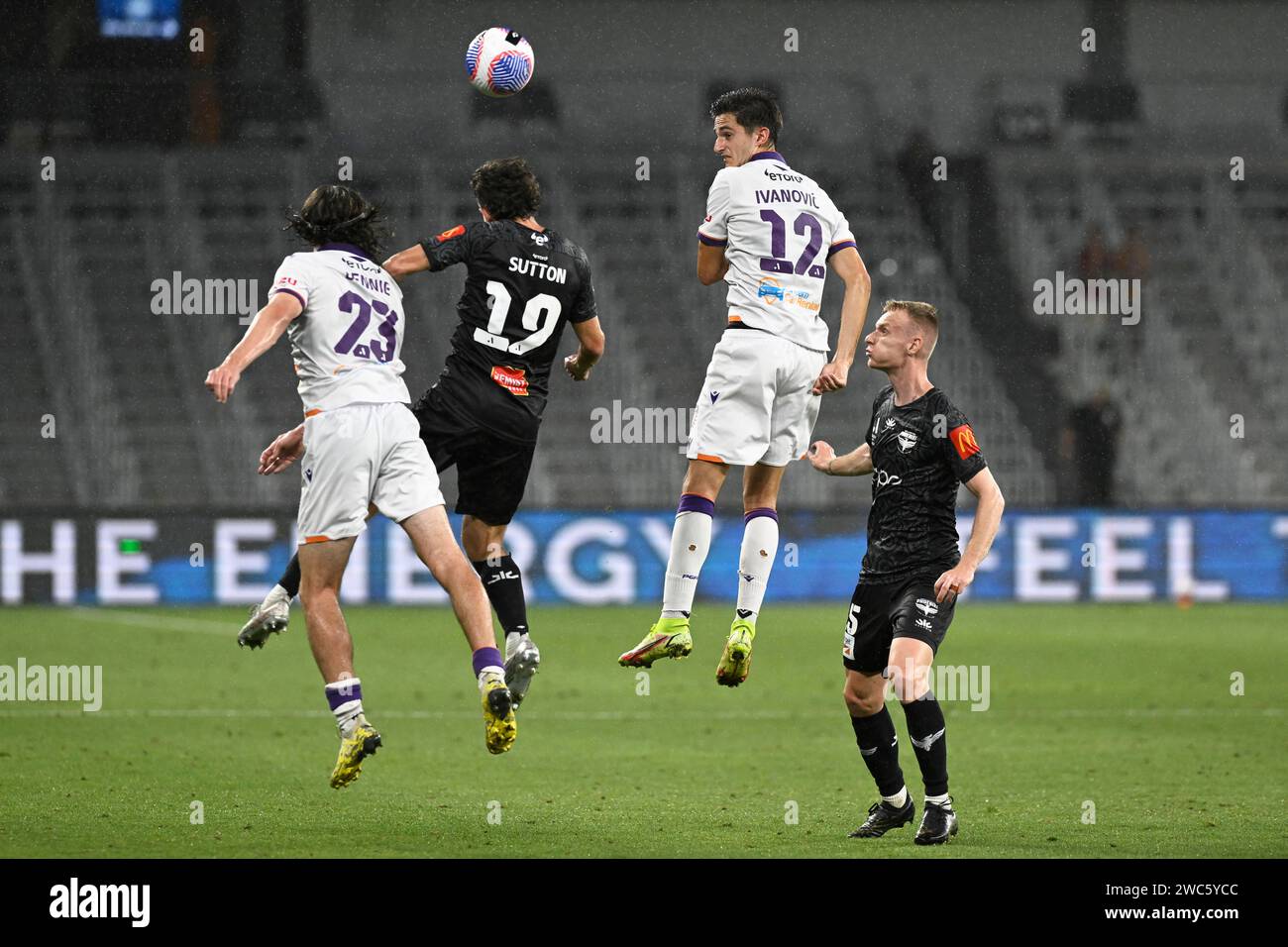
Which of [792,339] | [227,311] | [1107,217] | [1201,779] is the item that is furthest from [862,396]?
[792,339]

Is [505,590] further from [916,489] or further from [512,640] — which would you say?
[916,489]

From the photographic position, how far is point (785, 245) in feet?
27.1

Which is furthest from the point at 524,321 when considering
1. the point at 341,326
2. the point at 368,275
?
the point at 341,326

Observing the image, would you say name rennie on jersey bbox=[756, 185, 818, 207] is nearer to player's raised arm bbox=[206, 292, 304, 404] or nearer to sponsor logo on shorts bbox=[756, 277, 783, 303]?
sponsor logo on shorts bbox=[756, 277, 783, 303]

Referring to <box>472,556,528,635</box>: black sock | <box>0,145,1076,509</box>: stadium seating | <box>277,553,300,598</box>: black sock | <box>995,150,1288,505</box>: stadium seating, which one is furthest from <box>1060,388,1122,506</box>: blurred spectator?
<box>277,553,300,598</box>: black sock

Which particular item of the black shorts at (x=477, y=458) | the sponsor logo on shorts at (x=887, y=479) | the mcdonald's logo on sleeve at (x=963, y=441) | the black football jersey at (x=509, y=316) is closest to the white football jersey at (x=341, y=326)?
the black football jersey at (x=509, y=316)

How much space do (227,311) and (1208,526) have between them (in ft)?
40.2

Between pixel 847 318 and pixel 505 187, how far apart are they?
1.61 meters

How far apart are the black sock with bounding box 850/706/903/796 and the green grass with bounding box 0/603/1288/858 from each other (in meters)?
0.24

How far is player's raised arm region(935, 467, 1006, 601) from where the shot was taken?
7477mm

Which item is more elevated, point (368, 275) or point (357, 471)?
point (368, 275)

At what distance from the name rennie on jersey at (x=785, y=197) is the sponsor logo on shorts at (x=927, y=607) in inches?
73.1

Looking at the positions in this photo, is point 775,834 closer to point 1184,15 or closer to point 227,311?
point 227,311

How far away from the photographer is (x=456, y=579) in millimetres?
7699
